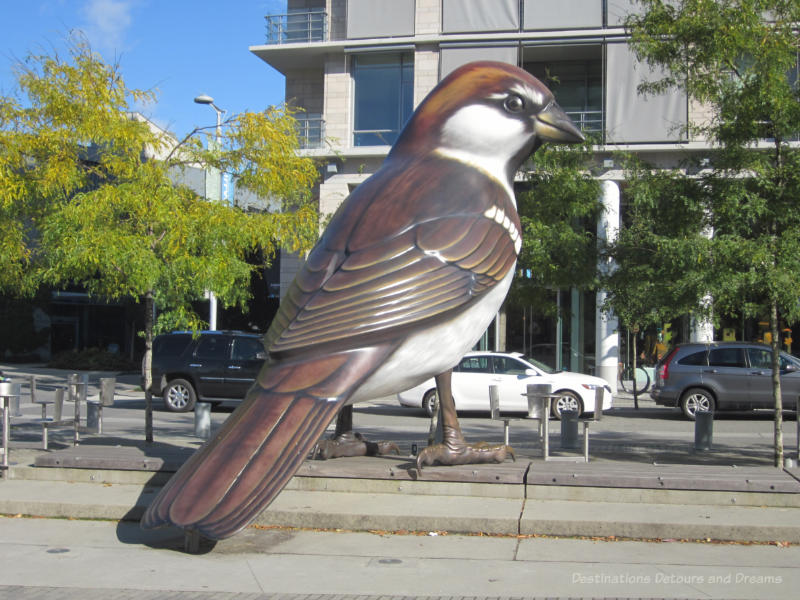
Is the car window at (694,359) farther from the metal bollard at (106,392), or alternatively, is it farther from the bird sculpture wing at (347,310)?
the bird sculpture wing at (347,310)

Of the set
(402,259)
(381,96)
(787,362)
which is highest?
(381,96)

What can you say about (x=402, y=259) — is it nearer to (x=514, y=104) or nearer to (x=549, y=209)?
(x=514, y=104)

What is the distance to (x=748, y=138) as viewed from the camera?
8750mm

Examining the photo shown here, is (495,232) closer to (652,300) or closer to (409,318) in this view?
(409,318)

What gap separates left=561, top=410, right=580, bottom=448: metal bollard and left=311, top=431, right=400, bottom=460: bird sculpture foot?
327cm

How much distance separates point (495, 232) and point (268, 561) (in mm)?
3018

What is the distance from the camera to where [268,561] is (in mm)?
5750

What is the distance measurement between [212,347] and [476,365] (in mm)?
6025

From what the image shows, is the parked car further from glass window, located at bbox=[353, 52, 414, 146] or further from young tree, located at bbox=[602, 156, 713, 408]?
glass window, located at bbox=[353, 52, 414, 146]

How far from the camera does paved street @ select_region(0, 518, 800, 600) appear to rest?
5.02 metres

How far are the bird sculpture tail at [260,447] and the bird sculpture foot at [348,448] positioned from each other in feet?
8.84

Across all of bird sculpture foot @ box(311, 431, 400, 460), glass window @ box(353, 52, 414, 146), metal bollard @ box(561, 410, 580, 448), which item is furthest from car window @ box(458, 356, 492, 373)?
glass window @ box(353, 52, 414, 146)

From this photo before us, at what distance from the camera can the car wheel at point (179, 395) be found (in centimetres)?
1773

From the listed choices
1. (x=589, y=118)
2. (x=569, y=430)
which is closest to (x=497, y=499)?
(x=569, y=430)
